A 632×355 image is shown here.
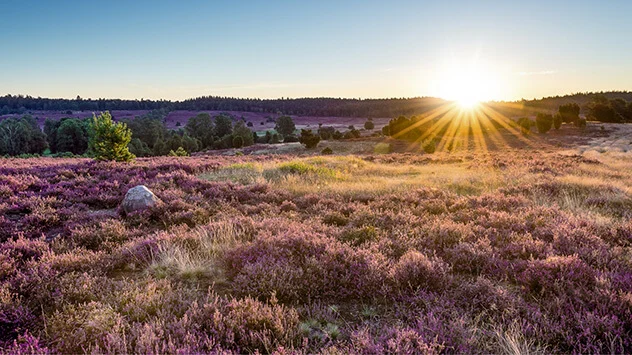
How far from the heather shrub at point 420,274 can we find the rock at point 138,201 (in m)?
7.07

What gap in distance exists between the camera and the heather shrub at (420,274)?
14.8 feet

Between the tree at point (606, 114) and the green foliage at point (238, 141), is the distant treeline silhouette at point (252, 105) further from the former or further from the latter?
the green foliage at point (238, 141)

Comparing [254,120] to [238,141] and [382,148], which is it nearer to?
[238,141]

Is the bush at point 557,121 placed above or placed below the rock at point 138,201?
above

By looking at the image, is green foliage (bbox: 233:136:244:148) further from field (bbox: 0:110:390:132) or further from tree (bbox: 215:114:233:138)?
field (bbox: 0:110:390:132)

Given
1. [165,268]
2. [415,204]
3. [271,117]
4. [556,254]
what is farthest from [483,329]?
[271,117]

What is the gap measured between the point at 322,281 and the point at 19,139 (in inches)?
3469

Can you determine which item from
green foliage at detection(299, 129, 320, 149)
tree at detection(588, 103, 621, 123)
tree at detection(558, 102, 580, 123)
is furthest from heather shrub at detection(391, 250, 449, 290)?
tree at detection(588, 103, 621, 123)

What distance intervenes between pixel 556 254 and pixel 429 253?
6.31ft

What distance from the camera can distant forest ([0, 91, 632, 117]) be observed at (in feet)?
498

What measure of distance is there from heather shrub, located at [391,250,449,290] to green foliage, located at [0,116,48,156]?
285 feet

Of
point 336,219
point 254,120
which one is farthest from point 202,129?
point 336,219

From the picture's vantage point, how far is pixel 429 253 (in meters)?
5.58

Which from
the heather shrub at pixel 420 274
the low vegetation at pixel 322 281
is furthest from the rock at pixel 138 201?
the heather shrub at pixel 420 274
